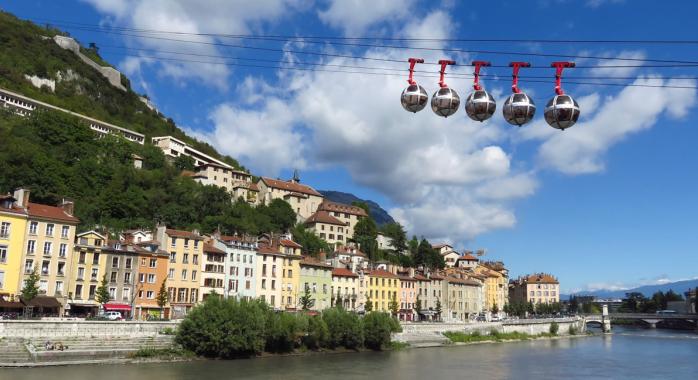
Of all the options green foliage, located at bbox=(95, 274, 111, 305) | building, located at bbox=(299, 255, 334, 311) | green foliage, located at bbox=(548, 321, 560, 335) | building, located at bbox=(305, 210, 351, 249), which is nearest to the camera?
green foliage, located at bbox=(95, 274, 111, 305)

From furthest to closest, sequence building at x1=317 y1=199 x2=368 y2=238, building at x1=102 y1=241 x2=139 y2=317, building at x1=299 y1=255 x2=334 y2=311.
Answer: building at x1=317 y1=199 x2=368 y2=238, building at x1=299 y1=255 x2=334 y2=311, building at x1=102 y1=241 x2=139 y2=317

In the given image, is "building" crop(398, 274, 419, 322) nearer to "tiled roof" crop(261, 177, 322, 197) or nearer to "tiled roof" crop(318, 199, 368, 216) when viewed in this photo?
"tiled roof" crop(318, 199, 368, 216)

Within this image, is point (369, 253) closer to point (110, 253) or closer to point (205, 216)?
point (205, 216)

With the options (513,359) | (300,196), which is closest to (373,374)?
(513,359)

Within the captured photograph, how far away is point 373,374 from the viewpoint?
43625mm

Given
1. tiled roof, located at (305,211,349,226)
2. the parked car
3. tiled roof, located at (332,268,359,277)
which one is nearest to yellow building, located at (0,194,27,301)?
the parked car

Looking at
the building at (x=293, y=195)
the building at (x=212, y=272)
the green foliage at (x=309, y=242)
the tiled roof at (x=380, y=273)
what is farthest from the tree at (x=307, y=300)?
the building at (x=293, y=195)

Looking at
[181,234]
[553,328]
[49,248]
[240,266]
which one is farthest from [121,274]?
[553,328]

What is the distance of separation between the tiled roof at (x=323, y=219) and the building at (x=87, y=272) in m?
59.2

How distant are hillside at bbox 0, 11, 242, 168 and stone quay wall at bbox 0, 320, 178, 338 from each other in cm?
7711

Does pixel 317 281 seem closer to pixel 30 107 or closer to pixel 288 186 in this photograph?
pixel 288 186

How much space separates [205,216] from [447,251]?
63778 mm

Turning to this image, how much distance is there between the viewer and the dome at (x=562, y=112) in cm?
1223

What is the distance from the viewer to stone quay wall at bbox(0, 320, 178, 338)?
3884 centimetres
